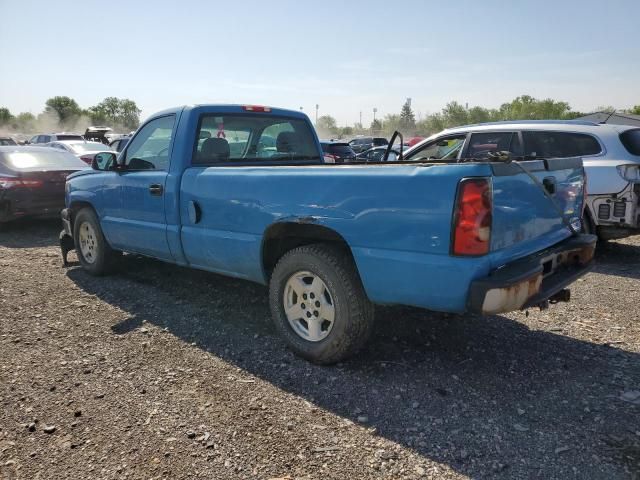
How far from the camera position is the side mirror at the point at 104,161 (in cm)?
529

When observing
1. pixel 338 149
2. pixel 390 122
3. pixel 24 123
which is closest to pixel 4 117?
pixel 24 123

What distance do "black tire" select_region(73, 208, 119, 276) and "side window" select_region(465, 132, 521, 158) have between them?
465cm

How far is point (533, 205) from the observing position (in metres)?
3.21

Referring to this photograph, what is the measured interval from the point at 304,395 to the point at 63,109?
9255 cm

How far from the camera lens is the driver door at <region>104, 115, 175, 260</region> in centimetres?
464

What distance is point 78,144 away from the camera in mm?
14781

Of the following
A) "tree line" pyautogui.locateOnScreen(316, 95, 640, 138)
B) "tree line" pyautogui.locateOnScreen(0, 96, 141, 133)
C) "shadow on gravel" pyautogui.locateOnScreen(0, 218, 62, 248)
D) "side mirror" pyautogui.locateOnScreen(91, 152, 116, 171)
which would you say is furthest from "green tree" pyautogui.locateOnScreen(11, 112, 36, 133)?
"side mirror" pyautogui.locateOnScreen(91, 152, 116, 171)

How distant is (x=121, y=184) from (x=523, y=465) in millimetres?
4317

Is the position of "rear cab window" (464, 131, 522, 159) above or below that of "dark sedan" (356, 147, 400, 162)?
above

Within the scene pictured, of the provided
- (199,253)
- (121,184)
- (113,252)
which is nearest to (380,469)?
(199,253)

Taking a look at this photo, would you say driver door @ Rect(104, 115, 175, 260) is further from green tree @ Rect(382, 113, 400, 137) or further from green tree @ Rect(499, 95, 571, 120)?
green tree @ Rect(382, 113, 400, 137)

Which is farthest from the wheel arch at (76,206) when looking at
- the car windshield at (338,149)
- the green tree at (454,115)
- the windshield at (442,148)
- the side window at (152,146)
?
the green tree at (454,115)

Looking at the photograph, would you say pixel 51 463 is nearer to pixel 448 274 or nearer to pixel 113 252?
pixel 448 274

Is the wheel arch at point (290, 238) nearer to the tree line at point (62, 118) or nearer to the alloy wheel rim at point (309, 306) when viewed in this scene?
the alloy wheel rim at point (309, 306)
